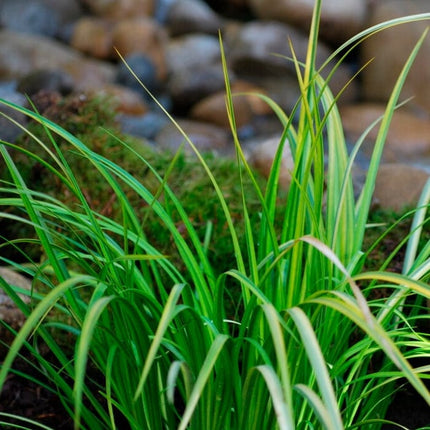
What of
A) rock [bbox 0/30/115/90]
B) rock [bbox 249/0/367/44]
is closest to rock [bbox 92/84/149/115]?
rock [bbox 0/30/115/90]

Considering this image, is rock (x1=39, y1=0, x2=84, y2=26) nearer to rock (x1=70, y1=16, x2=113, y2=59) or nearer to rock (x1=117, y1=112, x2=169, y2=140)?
rock (x1=70, y1=16, x2=113, y2=59)

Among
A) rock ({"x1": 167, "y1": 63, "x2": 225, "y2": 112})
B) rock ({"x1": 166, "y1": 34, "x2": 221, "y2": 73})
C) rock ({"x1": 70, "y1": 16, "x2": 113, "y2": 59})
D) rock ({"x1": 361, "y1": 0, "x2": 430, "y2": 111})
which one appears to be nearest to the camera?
rock ({"x1": 167, "y1": 63, "x2": 225, "y2": 112})

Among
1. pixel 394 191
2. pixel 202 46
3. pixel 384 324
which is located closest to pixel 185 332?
pixel 384 324

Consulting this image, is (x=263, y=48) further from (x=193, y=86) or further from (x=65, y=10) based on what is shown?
(x=65, y=10)

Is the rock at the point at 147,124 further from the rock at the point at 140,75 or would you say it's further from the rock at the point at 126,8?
the rock at the point at 126,8

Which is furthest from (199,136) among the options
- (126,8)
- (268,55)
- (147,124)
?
(126,8)

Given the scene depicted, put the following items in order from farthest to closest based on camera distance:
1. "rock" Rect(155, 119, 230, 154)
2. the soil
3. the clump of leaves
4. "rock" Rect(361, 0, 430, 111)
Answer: "rock" Rect(361, 0, 430, 111), "rock" Rect(155, 119, 230, 154), the clump of leaves, the soil
